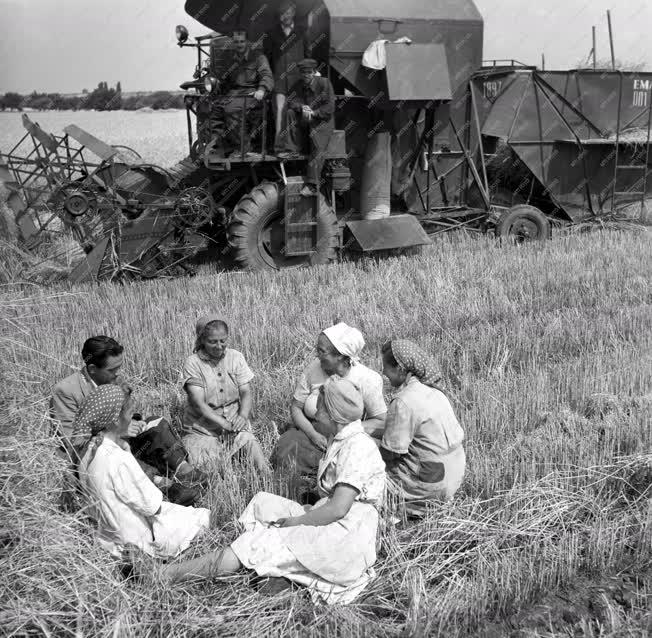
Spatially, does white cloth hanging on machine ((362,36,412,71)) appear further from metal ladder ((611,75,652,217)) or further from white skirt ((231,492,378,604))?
white skirt ((231,492,378,604))

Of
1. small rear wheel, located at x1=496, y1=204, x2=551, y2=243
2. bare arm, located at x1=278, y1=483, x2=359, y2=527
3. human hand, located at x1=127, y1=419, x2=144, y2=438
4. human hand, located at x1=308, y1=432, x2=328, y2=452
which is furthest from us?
small rear wheel, located at x1=496, y1=204, x2=551, y2=243

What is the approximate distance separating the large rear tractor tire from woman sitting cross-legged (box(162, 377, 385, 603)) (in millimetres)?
6236

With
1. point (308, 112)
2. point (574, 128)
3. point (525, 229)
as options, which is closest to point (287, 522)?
→ point (308, 112)

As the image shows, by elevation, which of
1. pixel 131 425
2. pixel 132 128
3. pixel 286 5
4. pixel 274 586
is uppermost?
pixel 132 128

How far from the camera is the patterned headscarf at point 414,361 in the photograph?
12.3 ft

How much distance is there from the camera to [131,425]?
3.97 metres

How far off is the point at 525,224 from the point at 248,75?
14.8 ft

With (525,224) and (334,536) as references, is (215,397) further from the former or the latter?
(525,224)

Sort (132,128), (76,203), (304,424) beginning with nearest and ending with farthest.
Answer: (304,424), (76,203), (132,128)

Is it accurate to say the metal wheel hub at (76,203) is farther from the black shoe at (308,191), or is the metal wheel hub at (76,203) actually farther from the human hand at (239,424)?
the human hand at (239,424)

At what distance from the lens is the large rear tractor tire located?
9.31 metres

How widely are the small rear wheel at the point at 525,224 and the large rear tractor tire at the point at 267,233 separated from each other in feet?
8.71

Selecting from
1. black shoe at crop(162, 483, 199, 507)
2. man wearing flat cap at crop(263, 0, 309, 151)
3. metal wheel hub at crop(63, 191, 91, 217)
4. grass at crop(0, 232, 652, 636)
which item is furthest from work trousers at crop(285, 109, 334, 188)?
black shoe at crop(162, 483, 199, 507)

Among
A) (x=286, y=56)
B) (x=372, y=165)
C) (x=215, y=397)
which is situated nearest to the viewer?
(x=215, y=397)
